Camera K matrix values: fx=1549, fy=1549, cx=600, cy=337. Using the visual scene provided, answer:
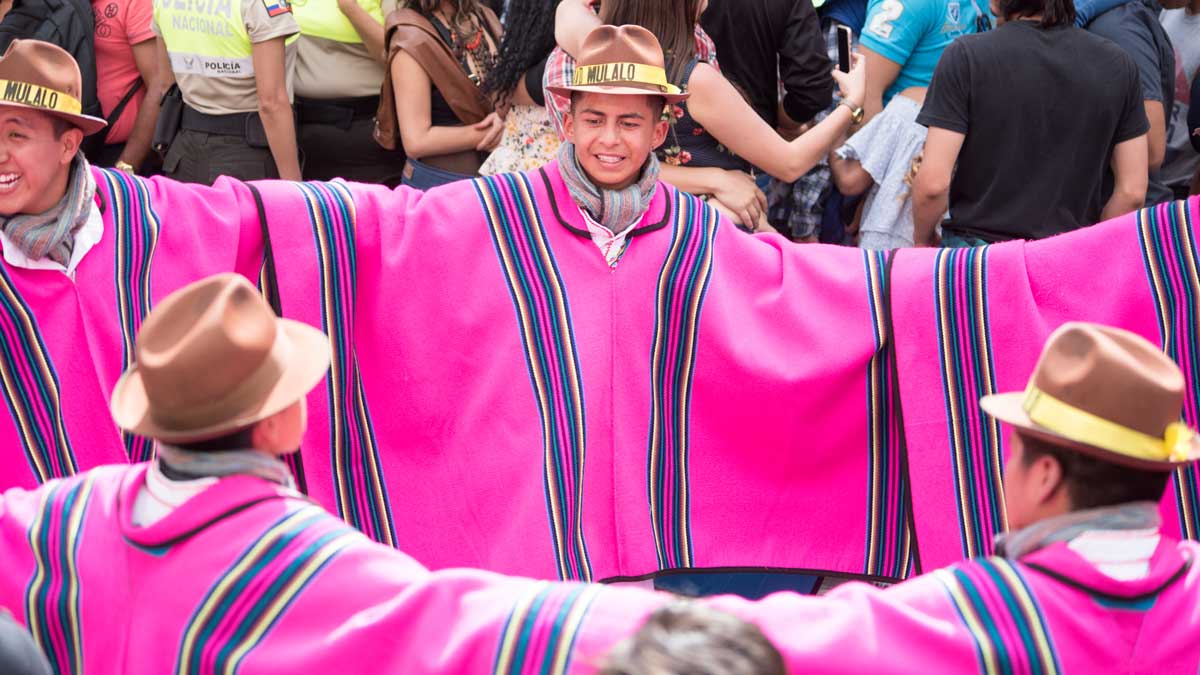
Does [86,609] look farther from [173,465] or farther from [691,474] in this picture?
[691,474]

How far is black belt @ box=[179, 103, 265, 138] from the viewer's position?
5.57 metres

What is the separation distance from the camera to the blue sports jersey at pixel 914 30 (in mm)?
5293

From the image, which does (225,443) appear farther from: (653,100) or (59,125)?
(653,100)

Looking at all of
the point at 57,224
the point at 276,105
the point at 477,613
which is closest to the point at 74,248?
the point at 57,224

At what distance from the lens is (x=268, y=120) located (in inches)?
214

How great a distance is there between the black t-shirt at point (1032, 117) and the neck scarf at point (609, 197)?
1.19 meters

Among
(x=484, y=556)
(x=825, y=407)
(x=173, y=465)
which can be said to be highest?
(x=173, y=465)

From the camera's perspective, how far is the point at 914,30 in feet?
17.4

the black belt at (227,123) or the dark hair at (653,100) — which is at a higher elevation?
the dark hair at (653,100)

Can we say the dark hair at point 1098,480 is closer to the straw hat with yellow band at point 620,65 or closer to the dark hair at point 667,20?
the straw hat with yellow band at point 620,65

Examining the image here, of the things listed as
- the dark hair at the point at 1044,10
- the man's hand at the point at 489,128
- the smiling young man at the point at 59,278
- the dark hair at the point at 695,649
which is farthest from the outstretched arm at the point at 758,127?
the dark hair at the point at 695,649

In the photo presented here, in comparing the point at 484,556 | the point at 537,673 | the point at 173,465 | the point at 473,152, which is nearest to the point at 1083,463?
the point at 537,673

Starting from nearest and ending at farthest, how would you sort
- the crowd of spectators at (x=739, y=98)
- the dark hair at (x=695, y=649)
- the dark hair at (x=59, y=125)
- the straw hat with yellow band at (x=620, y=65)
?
the dark hair at (x=695, y=649), the dark hair at (x=59, y=125), the straw hat with yellow band at (x=620, y=65), the crowd of spectators at (x=739, y=98)

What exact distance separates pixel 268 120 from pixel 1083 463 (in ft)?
12.1
